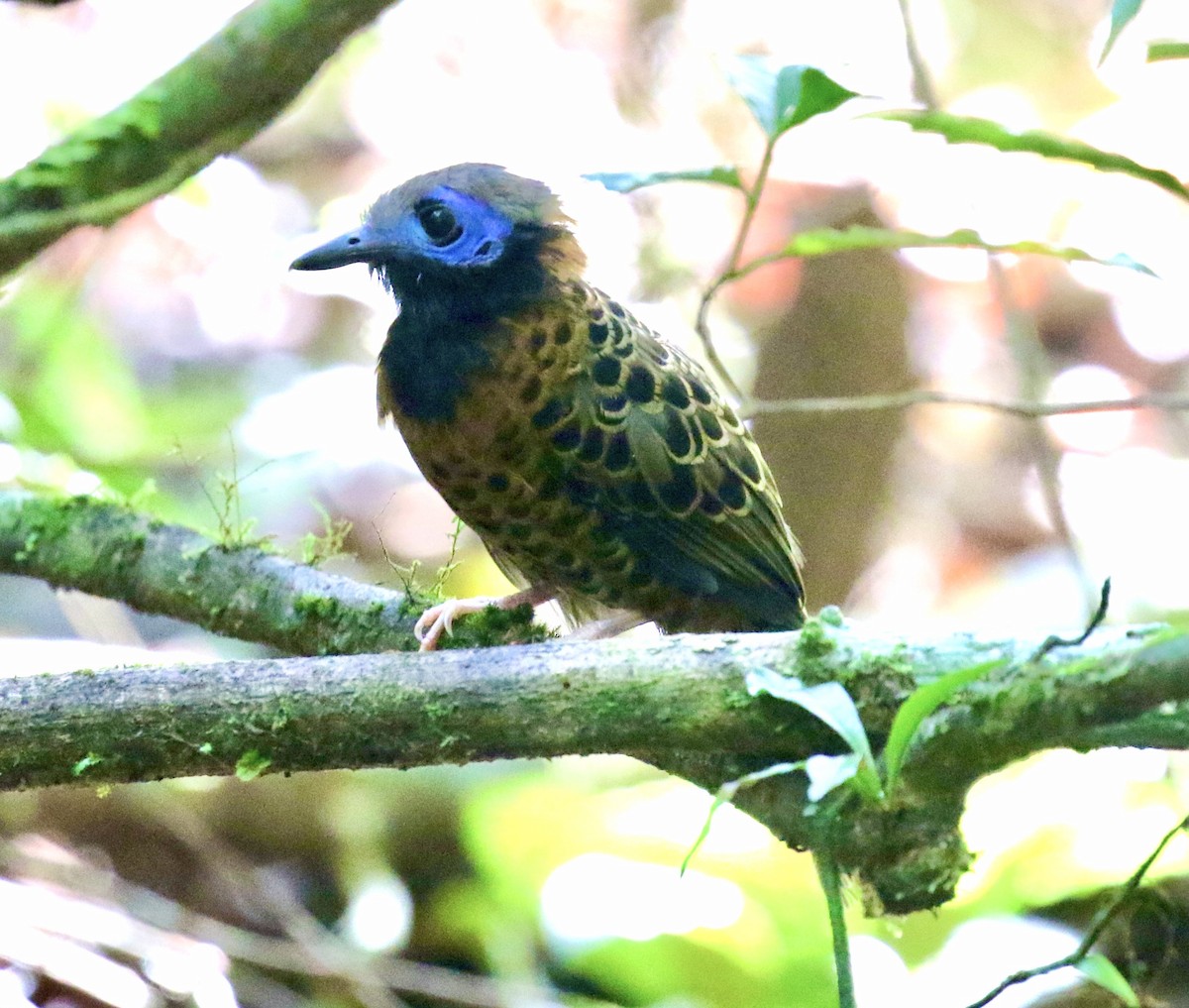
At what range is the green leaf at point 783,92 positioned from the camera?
191 centimetres

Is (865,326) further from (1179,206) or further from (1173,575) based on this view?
(1179,206)

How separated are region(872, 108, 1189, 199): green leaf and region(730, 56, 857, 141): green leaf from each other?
0.09 m

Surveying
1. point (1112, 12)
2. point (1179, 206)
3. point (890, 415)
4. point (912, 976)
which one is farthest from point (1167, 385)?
point (1112, 12)

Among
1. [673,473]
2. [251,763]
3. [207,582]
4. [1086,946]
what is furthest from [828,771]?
[207,582]

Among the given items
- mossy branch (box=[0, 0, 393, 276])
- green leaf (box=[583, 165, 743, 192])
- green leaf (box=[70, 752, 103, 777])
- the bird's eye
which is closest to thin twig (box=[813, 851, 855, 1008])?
green leaf (box=[70, 752, 103, 777])

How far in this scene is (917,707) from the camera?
1376 mm

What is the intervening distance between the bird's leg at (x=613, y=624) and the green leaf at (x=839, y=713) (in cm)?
110

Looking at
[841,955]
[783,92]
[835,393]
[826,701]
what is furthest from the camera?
[835,393]

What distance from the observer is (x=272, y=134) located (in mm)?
5484

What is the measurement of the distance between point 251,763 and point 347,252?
109 centimetres

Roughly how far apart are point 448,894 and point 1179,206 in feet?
14.3

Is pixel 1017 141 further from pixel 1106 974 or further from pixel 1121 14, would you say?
pixel 1106 974

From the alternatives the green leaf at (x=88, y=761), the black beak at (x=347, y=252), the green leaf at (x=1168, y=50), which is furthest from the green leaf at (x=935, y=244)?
the green leaf at (x=88, y=761)

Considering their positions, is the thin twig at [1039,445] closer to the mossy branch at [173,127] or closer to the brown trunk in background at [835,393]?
the brown trunk in background at [835,393]
